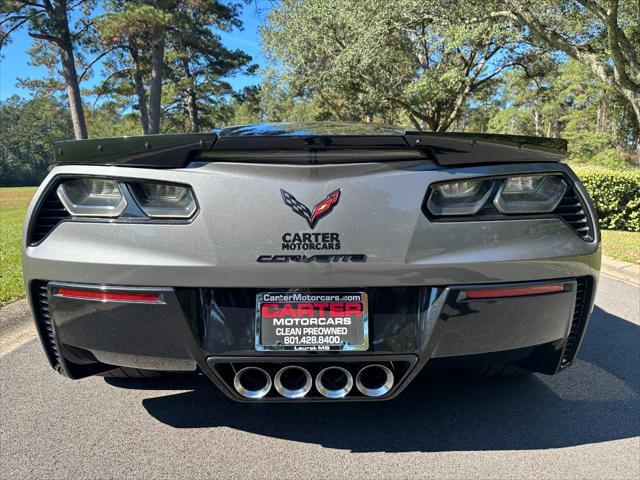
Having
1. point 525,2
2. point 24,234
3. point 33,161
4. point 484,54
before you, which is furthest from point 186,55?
point 33,161

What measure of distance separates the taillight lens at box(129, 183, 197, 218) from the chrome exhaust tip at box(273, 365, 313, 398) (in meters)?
0.67

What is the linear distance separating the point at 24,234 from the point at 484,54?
2110cm

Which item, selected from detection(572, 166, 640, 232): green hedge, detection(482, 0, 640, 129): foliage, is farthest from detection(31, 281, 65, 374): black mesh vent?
detection(482, 0, 640, 129): foliage

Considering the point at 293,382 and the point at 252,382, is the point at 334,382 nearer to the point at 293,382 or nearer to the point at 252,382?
the point at 293,382

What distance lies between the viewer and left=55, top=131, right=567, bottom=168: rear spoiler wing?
1.67 metres

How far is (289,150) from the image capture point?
5.49ft

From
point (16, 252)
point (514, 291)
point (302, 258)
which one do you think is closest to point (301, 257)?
point (302, 258)

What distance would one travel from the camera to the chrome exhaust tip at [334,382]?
1.69 m

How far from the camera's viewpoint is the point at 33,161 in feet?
274

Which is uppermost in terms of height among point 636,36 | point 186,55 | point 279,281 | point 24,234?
point 186,55

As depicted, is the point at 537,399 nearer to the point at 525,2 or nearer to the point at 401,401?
the point at 401,401

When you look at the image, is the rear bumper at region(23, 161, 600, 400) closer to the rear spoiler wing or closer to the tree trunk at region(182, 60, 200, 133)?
the rear spoiler wing

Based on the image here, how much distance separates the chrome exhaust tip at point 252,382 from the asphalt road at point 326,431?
1.09 feet

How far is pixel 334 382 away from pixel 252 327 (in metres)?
0.38
